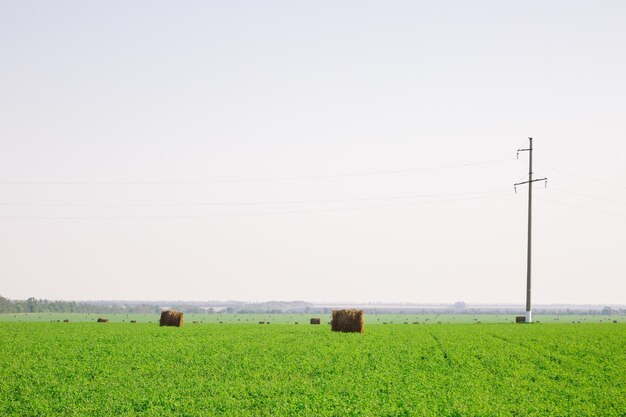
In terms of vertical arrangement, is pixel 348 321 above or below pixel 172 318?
above

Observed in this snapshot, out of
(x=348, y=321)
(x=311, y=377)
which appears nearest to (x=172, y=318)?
(x=348, y=321)

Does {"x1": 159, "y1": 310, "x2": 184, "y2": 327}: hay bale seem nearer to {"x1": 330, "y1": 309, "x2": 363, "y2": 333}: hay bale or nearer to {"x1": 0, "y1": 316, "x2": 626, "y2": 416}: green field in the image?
{"x1": 330, "y1": 309, "x2": 363, "y2": 333}: hay bale

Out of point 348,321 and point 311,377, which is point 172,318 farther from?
point 311,377

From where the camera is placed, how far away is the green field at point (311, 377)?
62.5ft

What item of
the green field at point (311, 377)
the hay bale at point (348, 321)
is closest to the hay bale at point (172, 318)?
the hay bale at point (348, 321)

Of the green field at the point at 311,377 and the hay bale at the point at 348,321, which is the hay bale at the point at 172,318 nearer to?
the hay bale at the point at 348,321

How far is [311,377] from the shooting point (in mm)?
24094

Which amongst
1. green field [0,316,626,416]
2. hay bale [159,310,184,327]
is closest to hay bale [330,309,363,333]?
green field [0,316,626,416]

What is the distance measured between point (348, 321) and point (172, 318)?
1537 cm

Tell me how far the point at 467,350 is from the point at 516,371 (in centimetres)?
637

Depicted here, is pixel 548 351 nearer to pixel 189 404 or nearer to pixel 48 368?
pixel 189 404

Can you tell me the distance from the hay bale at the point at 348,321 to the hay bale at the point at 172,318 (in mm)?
13419

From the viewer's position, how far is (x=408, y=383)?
2289cm

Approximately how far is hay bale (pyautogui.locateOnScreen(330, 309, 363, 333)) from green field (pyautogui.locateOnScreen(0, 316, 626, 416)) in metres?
6.23
